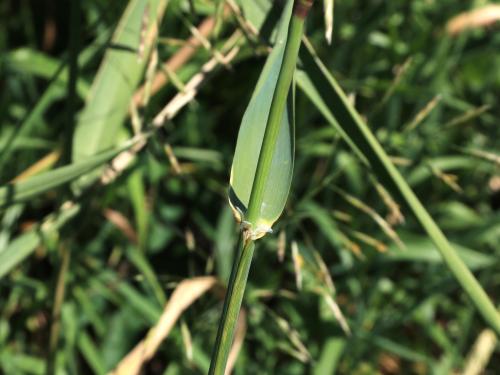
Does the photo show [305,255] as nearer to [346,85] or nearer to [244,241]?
[346,85]

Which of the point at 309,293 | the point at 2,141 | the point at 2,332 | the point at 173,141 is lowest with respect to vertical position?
the point at 309,293

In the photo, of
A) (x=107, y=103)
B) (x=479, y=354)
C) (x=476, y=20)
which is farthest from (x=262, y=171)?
(x=479, y=354)

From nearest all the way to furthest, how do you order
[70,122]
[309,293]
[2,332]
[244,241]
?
1. [244,241]
2. [70,122]
3. [2,332]
4. [309,293]

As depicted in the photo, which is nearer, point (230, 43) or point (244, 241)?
point (244, 241)

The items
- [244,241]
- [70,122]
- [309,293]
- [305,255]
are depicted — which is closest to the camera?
[244,241]

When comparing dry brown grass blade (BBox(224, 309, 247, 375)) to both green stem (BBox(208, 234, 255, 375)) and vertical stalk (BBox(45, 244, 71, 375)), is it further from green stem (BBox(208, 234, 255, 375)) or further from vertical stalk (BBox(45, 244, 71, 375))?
green stem (BBox(208, 234, 255, 375))

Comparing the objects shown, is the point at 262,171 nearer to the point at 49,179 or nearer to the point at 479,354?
the point at 49,179

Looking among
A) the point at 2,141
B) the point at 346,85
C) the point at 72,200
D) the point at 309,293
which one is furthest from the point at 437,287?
the point at 2,141

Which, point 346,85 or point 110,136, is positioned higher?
point 110,136
